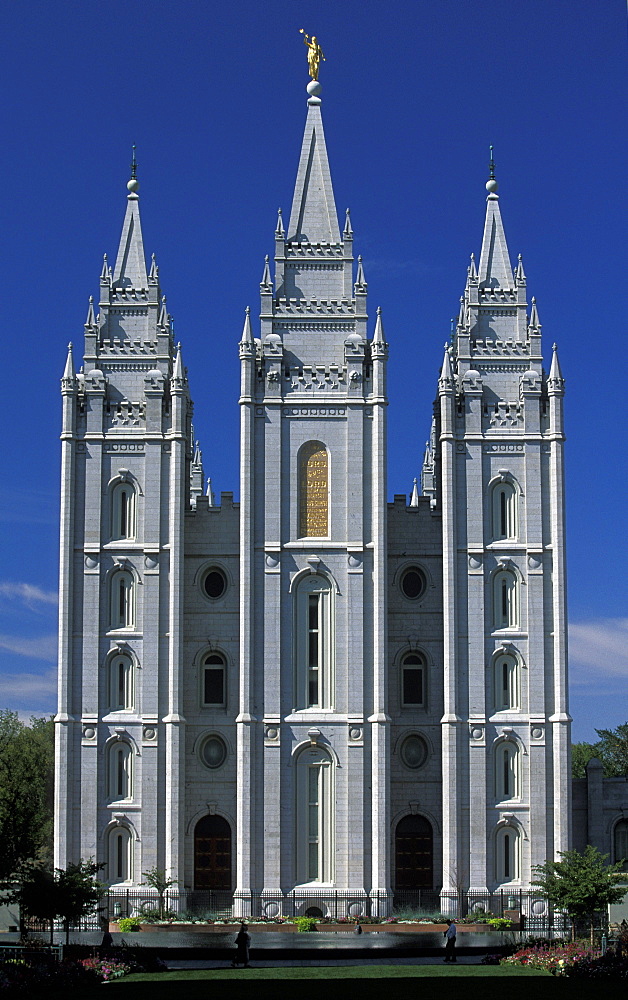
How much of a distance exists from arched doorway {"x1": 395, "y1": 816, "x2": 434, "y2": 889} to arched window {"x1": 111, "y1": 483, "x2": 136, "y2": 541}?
598 inches

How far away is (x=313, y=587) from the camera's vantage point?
188 ft

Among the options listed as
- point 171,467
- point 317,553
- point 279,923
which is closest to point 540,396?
point 317,553

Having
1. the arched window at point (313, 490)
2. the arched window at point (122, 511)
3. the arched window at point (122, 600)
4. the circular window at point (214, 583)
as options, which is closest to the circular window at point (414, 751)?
the arched window at point (313, 490)

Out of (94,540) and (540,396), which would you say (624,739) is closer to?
(540,396)

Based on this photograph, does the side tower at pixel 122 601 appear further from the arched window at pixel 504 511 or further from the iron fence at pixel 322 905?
the arched window at pixel 504 511

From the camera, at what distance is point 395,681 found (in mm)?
58438

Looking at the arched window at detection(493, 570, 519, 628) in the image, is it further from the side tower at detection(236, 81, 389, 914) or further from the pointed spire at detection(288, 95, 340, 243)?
the pointed spire at detection(288, 95, 340, 243)

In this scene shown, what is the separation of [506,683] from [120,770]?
14.8 metres

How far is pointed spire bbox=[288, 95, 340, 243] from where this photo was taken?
2383 inches

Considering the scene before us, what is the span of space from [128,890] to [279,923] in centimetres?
587

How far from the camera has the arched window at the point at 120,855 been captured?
183 feet

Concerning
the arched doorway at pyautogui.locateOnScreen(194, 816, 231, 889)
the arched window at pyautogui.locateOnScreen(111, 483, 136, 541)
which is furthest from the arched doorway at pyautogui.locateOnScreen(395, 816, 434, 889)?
the arched window at pyautogui.locateOnScreen(111, 483, 136, 541)

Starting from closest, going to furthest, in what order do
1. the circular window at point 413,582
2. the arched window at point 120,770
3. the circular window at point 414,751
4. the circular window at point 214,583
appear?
the arched window at point 120,770 → the circular window at point 414,751 → the circular window at point 214,583 → the circular window at point 413,582

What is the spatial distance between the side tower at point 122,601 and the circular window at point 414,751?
28.3 feet
